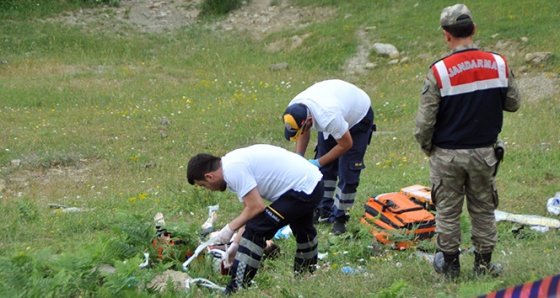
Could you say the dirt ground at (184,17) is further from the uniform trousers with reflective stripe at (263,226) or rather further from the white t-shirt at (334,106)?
the uniform trousers with reflective stripe at (263,226)

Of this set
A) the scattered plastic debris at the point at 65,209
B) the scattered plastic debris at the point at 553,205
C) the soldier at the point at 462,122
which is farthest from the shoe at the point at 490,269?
the scattered plastic debris at the point at 65,209

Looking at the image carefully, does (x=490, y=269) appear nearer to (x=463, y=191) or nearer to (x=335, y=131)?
(x=463, y=191)

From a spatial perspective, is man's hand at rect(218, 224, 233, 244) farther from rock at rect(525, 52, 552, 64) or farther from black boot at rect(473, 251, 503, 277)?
rock at rect(525, 52, 552, 64)

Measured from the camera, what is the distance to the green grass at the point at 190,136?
17.5 ft

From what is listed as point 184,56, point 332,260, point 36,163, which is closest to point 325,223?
point 332,260

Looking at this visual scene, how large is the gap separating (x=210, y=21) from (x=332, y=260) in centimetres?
1579

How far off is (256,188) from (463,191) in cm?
146

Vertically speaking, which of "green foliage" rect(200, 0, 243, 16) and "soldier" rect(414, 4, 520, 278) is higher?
"soldier" rect(414, 4, 520, 278)

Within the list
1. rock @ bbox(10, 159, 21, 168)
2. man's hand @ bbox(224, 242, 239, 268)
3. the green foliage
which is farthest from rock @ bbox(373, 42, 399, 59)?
man's hand @ bbox(224, 242, 239, 268)

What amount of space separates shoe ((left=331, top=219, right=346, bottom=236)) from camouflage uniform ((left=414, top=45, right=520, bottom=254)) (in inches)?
78.2

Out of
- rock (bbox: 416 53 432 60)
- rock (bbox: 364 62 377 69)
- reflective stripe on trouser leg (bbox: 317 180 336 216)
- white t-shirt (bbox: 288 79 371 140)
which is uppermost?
white t-shirt (bbox: 288 79 371 140)

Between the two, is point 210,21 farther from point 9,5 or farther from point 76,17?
point 9,5

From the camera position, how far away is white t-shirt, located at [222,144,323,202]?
519 cm

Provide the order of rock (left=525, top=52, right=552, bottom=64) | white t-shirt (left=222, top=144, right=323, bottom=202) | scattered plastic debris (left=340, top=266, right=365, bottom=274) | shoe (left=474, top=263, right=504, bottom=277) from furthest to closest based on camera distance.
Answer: rock (left=525, top=52, right=552, bottom=64) < scattered plastic debris (left=340, top=266, right=365, bottom=274) < white t-shirt (left=222, top=144, right=323, bottom=202) < shoe (left=474, top=263, right=504, bottom=277)
